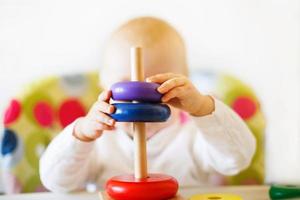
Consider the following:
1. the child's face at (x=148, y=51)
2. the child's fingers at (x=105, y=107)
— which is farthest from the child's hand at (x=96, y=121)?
the child's face at (x=148, y=51)

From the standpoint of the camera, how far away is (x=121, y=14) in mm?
1042

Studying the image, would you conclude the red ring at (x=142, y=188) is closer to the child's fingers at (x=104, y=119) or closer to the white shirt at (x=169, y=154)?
the child's fingers at (x=104, y=119)

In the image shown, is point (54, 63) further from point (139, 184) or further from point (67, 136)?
point (139, 184)

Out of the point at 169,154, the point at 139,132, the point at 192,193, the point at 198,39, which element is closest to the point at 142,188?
the point at 139,132

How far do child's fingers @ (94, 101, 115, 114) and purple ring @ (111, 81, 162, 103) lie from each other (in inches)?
0.5

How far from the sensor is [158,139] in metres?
0.83

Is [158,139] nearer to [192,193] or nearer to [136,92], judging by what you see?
[192,193]

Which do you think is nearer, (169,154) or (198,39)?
(169,154)

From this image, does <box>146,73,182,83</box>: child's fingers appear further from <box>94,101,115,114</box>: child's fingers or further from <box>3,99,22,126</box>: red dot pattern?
<box>3,99,22,126</box>: red dot pattern

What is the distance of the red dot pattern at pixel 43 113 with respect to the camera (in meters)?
0.83

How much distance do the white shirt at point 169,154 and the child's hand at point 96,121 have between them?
3 cm

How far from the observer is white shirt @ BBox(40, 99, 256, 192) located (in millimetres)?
687

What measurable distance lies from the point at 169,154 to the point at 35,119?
0.81 ft

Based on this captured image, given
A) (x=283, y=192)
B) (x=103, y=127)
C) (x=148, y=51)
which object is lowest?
(x=283, y=192)
